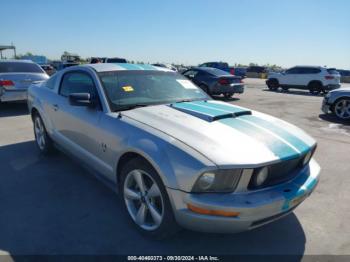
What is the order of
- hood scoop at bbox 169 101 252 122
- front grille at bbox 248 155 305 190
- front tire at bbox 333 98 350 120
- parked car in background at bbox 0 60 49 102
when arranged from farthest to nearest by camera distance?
1. front tire at bbox 333 98 350 120
2. parked car in background at bbox 0 60 49 102
3. hood scoop at bbox 169 101 252 122
4. front grille at bbox 248 155 305 190

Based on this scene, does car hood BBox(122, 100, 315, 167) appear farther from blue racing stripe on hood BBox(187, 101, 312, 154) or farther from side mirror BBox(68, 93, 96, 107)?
side mirror BBox(68, 93, 96, 107)

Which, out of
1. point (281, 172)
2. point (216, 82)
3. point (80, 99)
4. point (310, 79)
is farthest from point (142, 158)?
point (310, 79)

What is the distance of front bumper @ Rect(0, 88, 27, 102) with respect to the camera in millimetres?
8250

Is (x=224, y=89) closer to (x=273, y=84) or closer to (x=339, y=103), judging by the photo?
(x=339, y=103)

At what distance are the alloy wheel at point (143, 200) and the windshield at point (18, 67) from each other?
7711mm

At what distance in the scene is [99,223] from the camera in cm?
296

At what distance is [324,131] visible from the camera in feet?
23.3

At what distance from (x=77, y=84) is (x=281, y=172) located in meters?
2.89

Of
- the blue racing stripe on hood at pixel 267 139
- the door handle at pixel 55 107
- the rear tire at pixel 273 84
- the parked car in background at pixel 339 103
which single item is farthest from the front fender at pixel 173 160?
the rear tire at pixel 273 84

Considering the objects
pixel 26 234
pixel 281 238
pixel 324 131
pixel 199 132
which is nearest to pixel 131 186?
pixel 199 132

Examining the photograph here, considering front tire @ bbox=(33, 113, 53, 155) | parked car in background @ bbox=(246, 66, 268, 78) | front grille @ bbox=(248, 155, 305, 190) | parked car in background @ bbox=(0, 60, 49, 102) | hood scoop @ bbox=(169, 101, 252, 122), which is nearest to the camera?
front grille @ bbox=(248, 155, 305, 190)

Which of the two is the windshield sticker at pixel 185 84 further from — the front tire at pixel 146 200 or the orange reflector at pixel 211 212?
the orange reflector at pixel 211 212

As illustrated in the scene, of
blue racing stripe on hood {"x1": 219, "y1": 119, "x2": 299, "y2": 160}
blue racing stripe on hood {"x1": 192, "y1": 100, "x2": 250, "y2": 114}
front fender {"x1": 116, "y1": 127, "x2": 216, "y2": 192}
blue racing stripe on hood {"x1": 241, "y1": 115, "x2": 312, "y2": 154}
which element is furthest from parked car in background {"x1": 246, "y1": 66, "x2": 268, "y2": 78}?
front fender {"x1": 116, "y1": 127, "x2": 216, "y2": 192}

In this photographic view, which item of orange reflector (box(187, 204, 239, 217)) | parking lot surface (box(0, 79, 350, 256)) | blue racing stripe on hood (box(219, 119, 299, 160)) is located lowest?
parking lot surface (box(0, 79, 350, 256))
